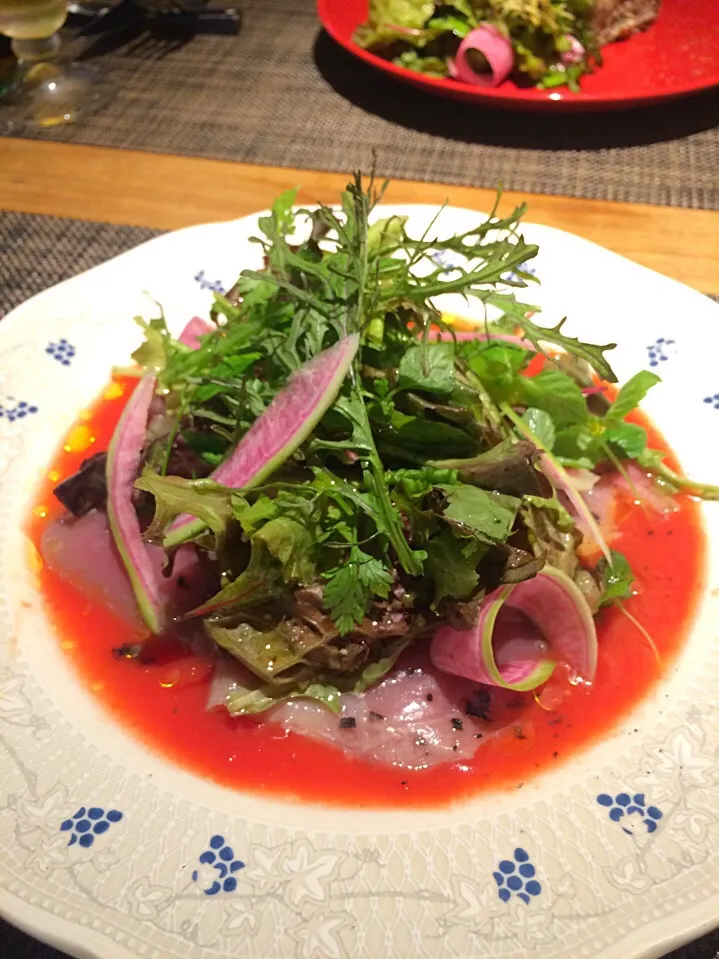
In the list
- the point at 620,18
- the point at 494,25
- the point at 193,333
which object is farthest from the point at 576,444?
the point at 620,18

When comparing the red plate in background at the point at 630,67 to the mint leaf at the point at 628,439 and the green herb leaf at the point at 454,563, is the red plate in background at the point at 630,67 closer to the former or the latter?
the mint leaf at the point at 628,439

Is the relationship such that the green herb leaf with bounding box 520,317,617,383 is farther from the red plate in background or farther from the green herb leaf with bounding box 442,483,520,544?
the red plate in background

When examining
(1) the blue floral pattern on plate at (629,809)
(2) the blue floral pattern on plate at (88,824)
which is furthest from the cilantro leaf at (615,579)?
(2) the blue floral pattern on plate at (88,824)

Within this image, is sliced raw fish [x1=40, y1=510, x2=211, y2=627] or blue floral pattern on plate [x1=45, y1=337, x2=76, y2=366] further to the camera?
blue floral pattern on plate [x1=45, y1=337, x2=76, y2=366]

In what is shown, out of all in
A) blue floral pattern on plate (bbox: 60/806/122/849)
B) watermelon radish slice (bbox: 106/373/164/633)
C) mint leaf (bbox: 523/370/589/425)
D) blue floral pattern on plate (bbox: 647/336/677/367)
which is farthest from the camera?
blue floral pattern on plate (bbox: 647/336/677/367)

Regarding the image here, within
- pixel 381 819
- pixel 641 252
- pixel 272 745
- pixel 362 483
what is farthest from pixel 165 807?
pixel 641 252

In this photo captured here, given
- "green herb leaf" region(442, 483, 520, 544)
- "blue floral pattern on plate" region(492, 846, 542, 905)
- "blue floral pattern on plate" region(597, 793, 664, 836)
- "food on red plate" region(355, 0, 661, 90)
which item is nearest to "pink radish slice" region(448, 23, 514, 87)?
"food on red plate" region(355, 0, 661, 90)

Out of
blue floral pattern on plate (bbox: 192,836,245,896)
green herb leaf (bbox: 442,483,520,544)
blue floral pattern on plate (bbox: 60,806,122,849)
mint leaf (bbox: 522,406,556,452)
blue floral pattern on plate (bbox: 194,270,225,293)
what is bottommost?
blue floral pattern on plate (bbox: 192,836,245,896)
